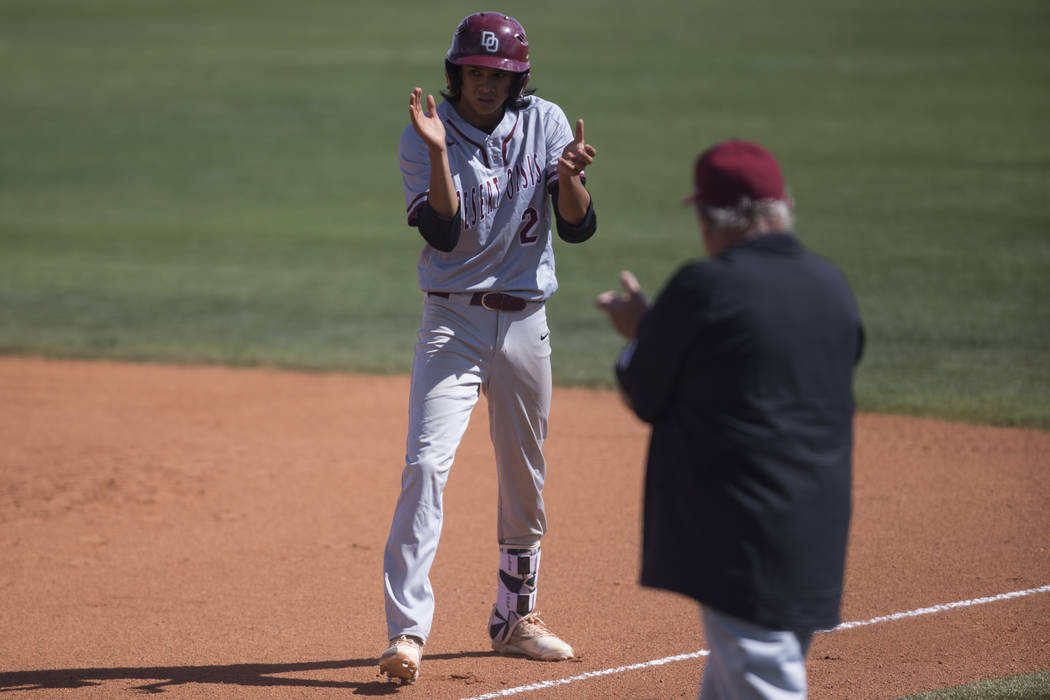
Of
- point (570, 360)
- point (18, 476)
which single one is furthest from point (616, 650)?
point (570, 360)

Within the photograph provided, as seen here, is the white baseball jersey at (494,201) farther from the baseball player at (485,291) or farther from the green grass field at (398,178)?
the green grass field at (398,178)

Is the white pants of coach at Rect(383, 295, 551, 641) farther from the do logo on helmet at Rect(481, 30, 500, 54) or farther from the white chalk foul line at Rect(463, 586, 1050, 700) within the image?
the do logo on helmet at Rect(481, 30, 500, 54)

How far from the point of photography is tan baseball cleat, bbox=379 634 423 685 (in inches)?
187

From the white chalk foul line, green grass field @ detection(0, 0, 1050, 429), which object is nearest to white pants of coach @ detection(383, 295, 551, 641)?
the white chalk foul line

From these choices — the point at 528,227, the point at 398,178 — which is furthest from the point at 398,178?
the point at 528,227

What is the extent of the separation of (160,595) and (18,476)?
2429mm

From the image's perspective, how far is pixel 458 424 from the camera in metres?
5.00

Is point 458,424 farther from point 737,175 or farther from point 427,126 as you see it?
point 737,175

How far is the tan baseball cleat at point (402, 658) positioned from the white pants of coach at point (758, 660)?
1.80 m

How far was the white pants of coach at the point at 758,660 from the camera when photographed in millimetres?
3215

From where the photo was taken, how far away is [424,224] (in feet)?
15.9

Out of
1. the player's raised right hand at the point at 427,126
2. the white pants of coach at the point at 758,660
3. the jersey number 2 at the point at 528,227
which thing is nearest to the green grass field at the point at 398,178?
the white pants of coach at the point at 758,660

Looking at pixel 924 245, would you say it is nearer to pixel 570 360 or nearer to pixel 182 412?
pixel 570 360

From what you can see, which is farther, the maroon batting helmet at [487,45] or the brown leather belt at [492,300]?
the brown leather belt at [492,300]
